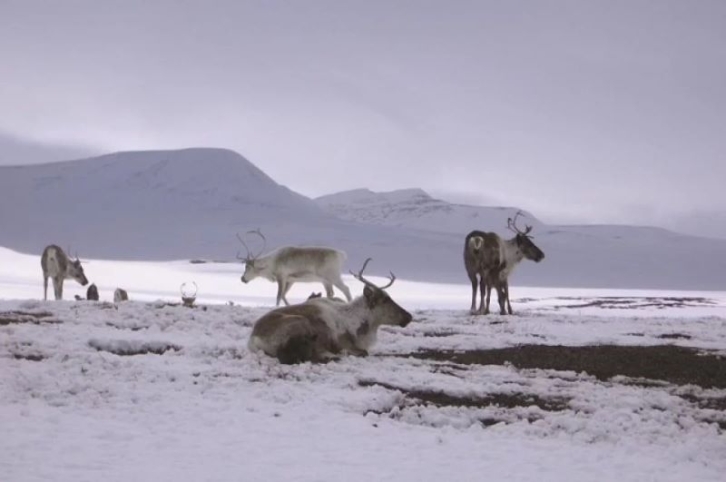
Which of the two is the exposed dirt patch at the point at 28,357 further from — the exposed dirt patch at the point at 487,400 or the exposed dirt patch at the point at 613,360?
the exposed dirt patch at the point at 613,360

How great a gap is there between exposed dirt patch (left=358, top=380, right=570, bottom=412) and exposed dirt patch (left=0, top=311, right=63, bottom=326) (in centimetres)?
634

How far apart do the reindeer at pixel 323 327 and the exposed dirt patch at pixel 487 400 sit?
4.08 ft

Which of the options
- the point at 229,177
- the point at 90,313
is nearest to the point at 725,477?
the point at 90,313

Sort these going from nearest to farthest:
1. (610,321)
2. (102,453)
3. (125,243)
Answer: (102,453) < (610,321) < (125,243)

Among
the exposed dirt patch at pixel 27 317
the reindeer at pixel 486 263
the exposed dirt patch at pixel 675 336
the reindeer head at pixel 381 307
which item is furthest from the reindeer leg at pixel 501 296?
the exposed dirt patch at pixel 27 317

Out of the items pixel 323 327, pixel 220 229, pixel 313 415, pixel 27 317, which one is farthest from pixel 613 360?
pixel 220 229

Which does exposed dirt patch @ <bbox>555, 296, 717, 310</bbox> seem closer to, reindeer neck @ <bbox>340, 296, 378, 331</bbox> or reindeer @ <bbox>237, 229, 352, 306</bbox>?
reindeer @ <bbox>237, 229, 352, 306</bbox>

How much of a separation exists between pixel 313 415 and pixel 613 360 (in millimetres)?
5877

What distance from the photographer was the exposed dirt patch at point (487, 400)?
7695 millimetres

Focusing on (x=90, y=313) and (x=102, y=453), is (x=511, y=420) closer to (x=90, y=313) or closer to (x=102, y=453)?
(x=102, y=453)

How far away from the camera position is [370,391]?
25.8ft

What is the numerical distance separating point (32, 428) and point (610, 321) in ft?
47.4

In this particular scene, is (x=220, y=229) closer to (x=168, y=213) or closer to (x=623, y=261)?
(x=168, y=213)

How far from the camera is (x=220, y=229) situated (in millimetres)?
75250
